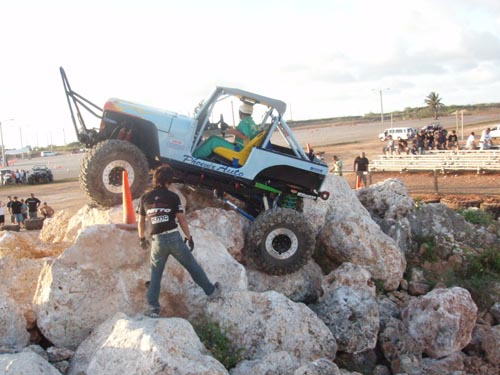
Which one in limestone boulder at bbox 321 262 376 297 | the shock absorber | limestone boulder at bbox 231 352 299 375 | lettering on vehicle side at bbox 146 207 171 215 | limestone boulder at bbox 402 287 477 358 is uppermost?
lettering on vehicle side at bbox 146 207 171 215

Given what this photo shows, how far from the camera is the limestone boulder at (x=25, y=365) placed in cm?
481

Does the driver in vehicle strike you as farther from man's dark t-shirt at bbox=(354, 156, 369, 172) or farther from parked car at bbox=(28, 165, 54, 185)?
parked car at bbox=(28, 165, 54, 185)

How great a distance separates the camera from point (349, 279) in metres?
7.71

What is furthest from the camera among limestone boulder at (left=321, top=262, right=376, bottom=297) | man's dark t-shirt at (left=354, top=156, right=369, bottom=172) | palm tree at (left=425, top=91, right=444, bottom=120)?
palm tree at (left=425, top=91, right=444, bottom=120)

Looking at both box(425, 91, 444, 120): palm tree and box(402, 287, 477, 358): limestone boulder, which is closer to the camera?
box(402, 287, 477, 358): limestone boulder

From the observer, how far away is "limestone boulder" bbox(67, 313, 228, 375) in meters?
4.86

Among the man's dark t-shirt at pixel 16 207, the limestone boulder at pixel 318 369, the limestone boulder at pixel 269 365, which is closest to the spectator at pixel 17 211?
the man's dark t-shirt at pixel 16 207

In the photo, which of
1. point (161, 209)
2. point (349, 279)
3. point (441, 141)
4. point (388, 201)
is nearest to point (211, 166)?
point (161, 209)

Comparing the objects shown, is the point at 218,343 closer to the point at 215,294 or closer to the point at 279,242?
the point at 215,294

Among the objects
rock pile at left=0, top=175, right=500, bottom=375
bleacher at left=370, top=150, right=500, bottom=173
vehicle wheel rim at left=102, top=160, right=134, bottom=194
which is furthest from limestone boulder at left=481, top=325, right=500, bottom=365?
bleacher at left=370, top=150, right=500, bottom=173

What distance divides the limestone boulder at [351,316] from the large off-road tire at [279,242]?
792 millimetres

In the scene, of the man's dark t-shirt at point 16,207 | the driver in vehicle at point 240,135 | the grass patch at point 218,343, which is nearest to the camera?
the grass patch at point 218,343

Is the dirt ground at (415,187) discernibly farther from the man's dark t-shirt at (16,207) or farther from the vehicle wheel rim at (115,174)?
the vehicle wheel rim at (115,174)

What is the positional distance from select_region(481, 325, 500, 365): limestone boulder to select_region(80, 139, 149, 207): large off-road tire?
4803mm
